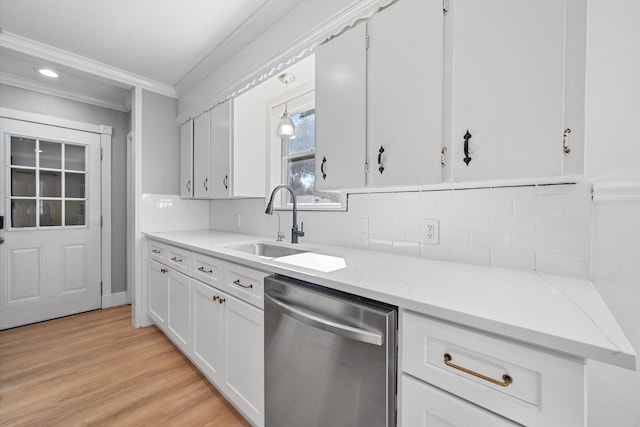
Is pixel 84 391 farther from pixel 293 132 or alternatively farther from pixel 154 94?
pixel 154 94

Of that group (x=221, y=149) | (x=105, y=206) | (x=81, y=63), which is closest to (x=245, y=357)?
(x=221, y=149)

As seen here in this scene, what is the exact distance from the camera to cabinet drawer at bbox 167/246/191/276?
2000 mm

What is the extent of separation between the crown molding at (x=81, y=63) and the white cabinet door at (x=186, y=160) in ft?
1.57

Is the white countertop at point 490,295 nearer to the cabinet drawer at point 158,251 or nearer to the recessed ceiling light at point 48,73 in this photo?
the cabinet drawer at point 158,251

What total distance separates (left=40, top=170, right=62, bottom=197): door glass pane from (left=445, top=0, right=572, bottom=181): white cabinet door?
12.7 feet

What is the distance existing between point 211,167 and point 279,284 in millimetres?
1747

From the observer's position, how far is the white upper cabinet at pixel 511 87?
82cm

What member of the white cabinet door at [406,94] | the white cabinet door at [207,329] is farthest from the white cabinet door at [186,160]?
the white cabinet door at [406,94]

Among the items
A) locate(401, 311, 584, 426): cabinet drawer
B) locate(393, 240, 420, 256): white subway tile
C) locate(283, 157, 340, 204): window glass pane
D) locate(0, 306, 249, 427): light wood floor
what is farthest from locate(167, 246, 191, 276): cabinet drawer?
locate(401, 311, 584, 426): cabinet drawer

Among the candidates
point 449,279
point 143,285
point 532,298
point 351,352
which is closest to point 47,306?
point 143,285

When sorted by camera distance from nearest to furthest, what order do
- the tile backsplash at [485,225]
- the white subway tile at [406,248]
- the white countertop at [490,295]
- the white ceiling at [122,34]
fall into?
1. the white countertop at [490,295]
2. the tile backsplash at [485,225]
3. the white subway tile at [406,248]
4. the white ceiling at [122,34]

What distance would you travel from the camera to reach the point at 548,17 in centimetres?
84

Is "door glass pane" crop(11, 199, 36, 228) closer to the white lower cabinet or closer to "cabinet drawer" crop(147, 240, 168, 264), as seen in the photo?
"cabinet drawer" crop(147, 240, 168, 264)

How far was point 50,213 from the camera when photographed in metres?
2.94
